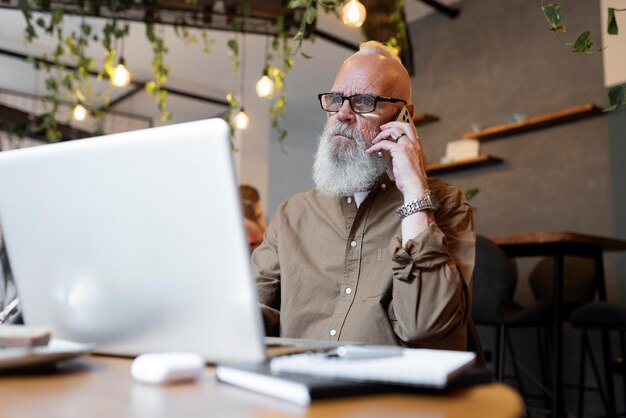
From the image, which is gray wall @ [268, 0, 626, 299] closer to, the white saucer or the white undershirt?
the white undershirt

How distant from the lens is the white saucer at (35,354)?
62 cm

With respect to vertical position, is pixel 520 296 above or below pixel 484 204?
below

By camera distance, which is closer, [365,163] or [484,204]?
[365,163]

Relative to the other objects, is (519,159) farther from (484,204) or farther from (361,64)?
(361,64)

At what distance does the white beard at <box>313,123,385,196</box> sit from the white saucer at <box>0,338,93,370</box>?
947mm

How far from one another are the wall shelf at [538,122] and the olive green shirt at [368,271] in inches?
116

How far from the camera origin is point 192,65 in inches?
265

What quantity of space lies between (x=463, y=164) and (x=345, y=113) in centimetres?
334

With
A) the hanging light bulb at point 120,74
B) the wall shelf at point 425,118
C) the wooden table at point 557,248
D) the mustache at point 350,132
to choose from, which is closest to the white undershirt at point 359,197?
the mustache at point 350,132

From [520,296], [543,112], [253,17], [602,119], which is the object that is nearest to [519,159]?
[543,112]

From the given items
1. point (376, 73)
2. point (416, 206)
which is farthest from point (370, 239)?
point (376, 73)

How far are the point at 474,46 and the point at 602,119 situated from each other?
1381mm

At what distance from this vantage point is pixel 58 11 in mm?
3559

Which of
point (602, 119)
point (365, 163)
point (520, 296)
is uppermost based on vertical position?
point (602, 119)
